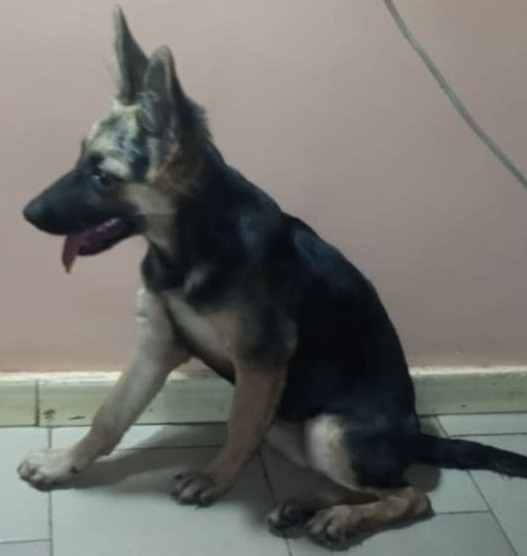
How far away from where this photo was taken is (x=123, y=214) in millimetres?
1543

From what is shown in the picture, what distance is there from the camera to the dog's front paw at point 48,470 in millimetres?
1826

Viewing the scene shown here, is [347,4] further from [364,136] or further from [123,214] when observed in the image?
[123,214]

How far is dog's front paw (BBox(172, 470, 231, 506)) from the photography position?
5.95 ft

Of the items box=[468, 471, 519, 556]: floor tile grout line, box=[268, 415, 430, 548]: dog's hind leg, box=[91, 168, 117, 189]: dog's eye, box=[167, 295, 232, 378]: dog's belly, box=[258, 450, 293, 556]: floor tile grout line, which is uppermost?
box=[91, 168, 117, 189]: dog's eye

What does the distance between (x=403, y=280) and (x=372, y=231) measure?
0.13m

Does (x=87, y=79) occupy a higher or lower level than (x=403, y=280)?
higher

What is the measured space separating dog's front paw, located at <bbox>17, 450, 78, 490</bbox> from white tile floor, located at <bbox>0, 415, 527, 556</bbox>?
0.02 metres

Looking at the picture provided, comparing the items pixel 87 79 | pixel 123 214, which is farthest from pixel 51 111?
pixel 123 214

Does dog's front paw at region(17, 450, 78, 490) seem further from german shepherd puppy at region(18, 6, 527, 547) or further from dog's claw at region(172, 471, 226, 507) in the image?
dog's claw at region(172, 471, 226, 507)

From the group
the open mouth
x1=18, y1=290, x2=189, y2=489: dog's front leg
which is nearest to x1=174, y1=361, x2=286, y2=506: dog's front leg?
x1=18, y1=290, x2=189, y2=489: dog's front leg

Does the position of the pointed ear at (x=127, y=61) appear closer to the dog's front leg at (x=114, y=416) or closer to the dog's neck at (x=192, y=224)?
the dog's neck at (x=192, y=224)

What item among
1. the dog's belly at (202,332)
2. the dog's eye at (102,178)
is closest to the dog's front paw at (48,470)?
the dog's belly at (202,332)

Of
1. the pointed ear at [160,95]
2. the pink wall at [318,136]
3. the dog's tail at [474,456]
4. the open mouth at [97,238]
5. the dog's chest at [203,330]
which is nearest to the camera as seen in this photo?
the pointed ear at [160,95]

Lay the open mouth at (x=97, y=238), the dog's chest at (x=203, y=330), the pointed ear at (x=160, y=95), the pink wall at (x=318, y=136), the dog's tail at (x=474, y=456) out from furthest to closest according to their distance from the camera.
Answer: the dog's tail at (x=474, y=456)
the pink wall at (x=318, y=136)
the dog's chest at (x=203, y=330)
the open mouth at (x=97, y=238)
the pointed ear at (x=160, y=95)
